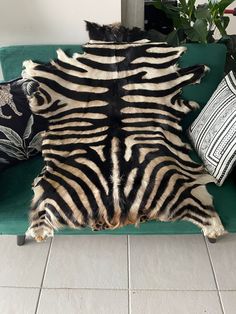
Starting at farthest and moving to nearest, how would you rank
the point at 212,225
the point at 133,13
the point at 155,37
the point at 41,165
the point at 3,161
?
the point at 133,13
the point at 155,37
the point at 41,165
the point at 3,161
the point at 212,225

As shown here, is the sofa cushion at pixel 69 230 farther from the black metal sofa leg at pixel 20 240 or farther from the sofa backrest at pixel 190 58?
the sofa backrest at pixel 190 58

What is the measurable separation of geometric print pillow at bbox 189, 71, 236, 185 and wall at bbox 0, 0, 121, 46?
2.22 feet

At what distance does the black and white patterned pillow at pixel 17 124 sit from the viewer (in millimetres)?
1322

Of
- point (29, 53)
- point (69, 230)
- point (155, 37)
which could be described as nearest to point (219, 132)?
point (155, 37)

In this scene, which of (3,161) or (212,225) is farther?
(3,161)

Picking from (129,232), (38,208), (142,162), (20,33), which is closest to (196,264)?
(129,232)

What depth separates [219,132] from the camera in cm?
128

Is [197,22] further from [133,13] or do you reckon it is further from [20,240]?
[20,240]

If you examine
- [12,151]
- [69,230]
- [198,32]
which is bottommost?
[69,230]

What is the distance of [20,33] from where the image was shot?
1.64 meters

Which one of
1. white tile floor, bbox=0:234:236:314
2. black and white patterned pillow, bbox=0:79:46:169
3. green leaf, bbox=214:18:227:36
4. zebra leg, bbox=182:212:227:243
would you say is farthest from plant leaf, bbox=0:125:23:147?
green leaf, bbox=214:18:227:36

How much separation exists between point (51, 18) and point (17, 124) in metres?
0.64

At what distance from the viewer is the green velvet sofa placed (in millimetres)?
1223

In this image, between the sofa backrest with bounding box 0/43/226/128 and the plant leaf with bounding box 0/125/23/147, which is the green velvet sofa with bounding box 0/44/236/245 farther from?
the plant leaf with bounding box 0/125/23/147
